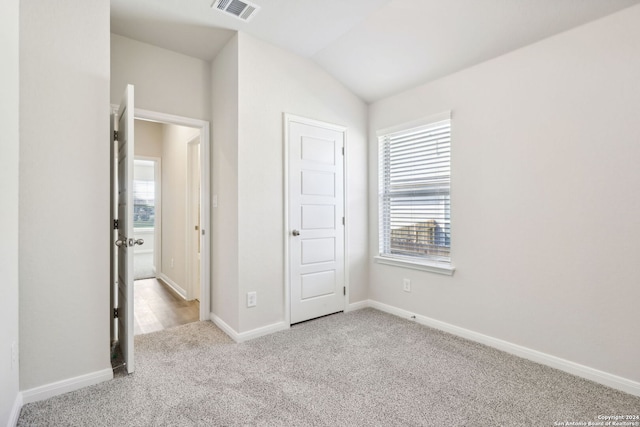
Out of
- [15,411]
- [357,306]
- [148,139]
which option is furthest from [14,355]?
[148,139]

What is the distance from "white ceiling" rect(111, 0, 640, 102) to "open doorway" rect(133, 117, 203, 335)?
0.96 m

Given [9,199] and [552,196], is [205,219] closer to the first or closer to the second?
[9,199]

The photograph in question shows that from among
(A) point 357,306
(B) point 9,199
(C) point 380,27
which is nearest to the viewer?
(B) point 9,199

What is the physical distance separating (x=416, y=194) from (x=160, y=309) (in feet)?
10.3

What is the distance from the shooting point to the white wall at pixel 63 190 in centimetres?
183

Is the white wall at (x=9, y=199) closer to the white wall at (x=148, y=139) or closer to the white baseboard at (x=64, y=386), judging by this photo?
the white baseboard at (x=64, y=386)

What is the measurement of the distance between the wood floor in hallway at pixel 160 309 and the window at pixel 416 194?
2.25 meters

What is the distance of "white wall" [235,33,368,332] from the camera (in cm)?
277

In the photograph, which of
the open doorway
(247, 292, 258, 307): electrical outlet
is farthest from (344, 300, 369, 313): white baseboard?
the open doorway

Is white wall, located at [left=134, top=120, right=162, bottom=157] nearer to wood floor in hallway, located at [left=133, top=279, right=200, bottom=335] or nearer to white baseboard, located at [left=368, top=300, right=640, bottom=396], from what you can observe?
wood floor in hallway, located at [left=133, top=279, right=200, bottom=335]

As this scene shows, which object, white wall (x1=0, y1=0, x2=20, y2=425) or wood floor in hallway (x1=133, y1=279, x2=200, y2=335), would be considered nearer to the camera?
white wall (x1=0, y1=0, x2=20, y2=425)

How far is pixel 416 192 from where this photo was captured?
3.18 meters

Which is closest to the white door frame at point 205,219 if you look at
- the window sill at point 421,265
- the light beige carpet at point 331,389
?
the light beige carpet at point 331,389

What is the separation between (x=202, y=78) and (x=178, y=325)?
8.14ft
